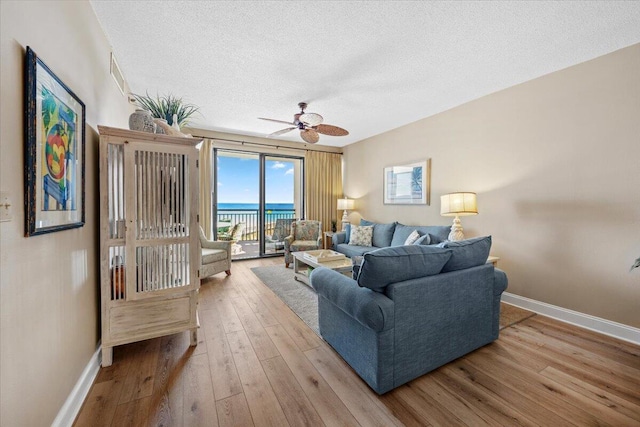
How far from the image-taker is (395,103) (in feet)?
11.6

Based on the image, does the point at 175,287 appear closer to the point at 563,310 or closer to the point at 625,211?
the point at 563,310

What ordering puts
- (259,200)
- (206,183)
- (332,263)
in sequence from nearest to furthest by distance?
(332,263)
(206,183)
(259,200)

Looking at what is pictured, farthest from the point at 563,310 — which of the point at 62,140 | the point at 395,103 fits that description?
the point at 62,140

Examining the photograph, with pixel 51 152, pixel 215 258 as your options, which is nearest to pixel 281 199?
pixel 215 258

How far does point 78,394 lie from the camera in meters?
1.46

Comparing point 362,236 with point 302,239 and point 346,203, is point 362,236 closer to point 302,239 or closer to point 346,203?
point 302,239

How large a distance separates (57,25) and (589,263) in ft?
14.5

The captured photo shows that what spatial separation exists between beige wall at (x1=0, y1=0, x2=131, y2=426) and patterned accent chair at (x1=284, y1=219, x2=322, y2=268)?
297 cm

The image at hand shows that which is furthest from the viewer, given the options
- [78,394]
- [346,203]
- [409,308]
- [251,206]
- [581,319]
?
[251,206]

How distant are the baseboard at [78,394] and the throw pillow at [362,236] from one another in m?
3.55

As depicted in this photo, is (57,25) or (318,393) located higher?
(57,25)

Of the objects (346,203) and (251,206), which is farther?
(251,206)

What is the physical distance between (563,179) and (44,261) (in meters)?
4.14

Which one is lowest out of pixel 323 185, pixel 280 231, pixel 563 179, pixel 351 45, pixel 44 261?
pixel 280 231
